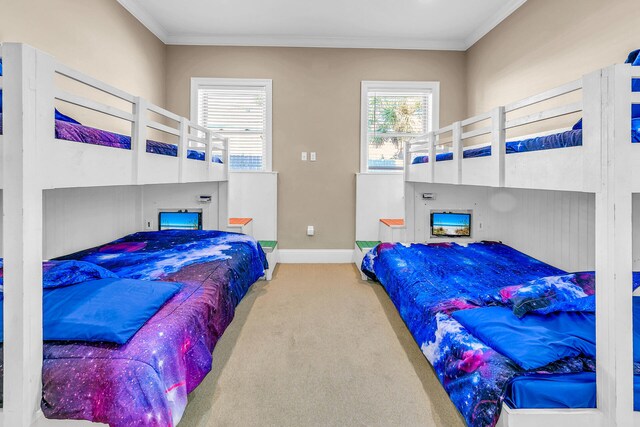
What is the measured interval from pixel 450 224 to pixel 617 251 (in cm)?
228

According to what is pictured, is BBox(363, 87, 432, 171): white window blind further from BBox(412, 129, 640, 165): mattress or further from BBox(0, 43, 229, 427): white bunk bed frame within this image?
BBox(0, 43, 229, 427): white bunk bed frame

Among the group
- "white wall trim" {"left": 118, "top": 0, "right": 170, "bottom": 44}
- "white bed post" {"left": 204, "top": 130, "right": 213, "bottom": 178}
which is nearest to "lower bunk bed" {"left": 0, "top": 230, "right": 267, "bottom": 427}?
"white bed post" {"left": 204, "top": 130, "right": 213, "bottom": 178}

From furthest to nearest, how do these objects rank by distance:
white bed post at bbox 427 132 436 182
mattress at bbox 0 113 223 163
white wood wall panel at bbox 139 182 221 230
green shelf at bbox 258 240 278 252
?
1. green shelf at bbox 258 240 278 252
2. white wood wall panel at bbox 139 182 221 230
3. white bed post at bbox 427 132 436 182
4. mattress at bbox 0 113 223 163

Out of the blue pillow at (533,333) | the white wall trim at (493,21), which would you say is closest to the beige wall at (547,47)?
the white wall trim at (493,21)

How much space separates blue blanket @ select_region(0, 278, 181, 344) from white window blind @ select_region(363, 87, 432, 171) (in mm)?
3196

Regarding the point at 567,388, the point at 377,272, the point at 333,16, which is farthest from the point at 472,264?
the point at 333,16

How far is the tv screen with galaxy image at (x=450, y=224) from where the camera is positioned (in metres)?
3.27

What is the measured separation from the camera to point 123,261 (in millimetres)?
2137

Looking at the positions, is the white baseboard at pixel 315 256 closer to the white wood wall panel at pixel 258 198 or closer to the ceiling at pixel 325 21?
the white wood wall panel at pixel 258 198

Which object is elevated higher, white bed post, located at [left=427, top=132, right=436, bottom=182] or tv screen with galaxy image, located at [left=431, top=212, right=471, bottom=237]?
white bed post, located at [left=427, top=132, right=436, bottom=182]

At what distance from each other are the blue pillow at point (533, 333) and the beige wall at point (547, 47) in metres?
1.84

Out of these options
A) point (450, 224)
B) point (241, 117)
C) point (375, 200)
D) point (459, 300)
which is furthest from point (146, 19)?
point (459, 300)

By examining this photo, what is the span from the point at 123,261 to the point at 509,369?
2116mm

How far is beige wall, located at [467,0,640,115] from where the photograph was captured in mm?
2193
